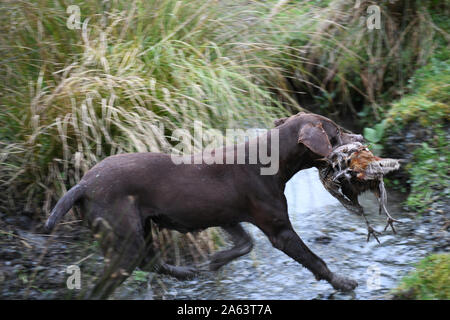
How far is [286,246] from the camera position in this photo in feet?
16.1

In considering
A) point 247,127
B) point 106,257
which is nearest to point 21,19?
point 247,127

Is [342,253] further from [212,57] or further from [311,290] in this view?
[212,57]

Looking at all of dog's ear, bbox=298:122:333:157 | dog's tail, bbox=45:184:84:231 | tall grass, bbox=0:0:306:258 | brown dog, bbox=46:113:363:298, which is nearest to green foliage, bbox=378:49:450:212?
tall grass, bbox=0:0:306:258

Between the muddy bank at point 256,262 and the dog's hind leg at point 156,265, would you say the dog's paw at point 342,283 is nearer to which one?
the muddy bank at point 256,262

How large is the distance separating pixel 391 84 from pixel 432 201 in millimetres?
2037

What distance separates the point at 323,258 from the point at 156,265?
1.45 metres

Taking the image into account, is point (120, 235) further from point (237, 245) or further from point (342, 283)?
point (342, 283)

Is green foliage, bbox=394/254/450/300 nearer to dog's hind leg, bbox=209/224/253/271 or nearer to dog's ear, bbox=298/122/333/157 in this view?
dog's ear, bbox=298/122/333/157

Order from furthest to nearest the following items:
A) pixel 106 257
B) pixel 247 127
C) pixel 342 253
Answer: pixel 247 127 → pixel 342 253 → pixel 106 257

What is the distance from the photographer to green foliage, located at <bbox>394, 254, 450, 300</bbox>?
4.42 meters

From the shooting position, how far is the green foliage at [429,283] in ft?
14.5

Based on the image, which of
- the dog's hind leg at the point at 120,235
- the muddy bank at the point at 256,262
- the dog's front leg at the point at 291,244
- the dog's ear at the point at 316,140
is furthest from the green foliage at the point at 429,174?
the dog's hind leg at the point at 120,235

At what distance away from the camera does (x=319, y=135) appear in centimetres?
484

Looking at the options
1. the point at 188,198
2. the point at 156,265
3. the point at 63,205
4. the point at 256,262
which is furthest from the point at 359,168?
the point at 63,205
